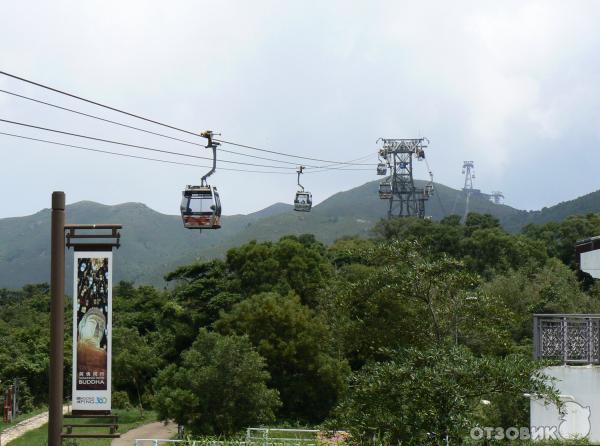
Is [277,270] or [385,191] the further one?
[385,191]

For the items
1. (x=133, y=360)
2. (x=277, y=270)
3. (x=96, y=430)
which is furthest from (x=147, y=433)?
(x=277, y=270)

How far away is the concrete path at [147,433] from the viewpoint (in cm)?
3116

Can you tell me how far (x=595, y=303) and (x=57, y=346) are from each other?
1032 inches

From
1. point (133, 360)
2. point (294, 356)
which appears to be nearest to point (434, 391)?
point (294, 356)

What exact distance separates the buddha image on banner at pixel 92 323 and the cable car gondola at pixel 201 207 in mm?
8683

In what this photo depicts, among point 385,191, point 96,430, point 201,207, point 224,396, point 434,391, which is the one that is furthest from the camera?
point 385,191

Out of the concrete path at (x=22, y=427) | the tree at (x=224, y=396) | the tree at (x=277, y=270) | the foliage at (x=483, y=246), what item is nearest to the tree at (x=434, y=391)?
the tree at (x=224, y=396)

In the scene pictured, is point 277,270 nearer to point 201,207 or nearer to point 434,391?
point 201,207

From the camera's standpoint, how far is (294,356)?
3291 centimetres

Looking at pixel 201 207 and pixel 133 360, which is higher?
pixel 201 207

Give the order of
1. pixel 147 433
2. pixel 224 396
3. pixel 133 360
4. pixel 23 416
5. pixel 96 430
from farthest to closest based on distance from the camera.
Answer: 1. pixel 133 360
2. pixel 23 416
3. pixel 96 430
4. pixel 147 433
5. pixel 224 396

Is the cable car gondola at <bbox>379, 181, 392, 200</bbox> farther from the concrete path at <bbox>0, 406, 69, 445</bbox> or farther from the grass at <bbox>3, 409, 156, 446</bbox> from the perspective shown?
the concrete path at <bbox>0, 406, 69, 445</bbox>

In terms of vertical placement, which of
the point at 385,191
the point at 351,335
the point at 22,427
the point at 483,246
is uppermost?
the point at 385,191

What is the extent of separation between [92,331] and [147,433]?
22.8 m
